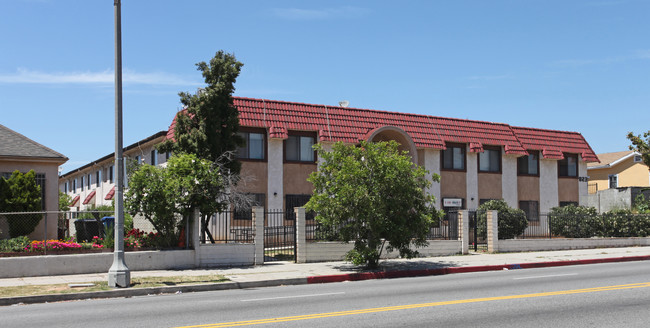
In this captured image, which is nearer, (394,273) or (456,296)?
(456,296)

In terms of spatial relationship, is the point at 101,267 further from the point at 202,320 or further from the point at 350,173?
the point at 202,320

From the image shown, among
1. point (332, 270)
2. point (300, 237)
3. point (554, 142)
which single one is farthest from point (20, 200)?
point (554, 142)

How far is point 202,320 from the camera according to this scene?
1021cm

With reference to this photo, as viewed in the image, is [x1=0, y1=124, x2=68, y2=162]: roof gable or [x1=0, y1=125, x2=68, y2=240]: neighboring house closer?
[x1=0, y1=125, x2=68, y2=240]: neighboring house

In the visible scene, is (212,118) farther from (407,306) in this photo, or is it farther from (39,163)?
(407,306)

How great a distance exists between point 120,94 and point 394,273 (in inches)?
373

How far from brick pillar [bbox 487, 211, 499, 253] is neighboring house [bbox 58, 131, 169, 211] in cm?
1589

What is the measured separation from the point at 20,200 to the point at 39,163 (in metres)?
2.45

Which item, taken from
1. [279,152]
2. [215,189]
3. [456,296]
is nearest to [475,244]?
[279,152]

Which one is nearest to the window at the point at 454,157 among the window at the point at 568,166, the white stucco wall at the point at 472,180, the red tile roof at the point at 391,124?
the white stucco wall at the point at 472,180

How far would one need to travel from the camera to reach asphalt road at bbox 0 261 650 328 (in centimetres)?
980

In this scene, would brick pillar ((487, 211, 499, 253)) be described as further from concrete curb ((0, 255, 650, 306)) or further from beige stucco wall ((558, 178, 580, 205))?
beige stucco wall ((558, 178, 580, 205))

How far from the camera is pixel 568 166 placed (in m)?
37.0

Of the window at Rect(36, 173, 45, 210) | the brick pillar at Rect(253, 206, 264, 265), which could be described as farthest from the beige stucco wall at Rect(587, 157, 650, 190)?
the window at Rect(36, 173, 45, 210)
